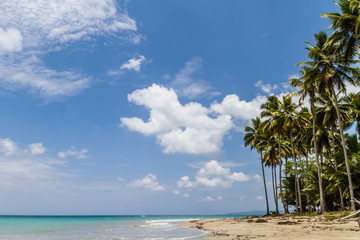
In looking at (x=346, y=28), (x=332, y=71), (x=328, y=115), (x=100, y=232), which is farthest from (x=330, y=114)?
(x=100, y=232)

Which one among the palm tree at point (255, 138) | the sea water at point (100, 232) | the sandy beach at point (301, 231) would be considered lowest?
the sea water at point (100, 232)

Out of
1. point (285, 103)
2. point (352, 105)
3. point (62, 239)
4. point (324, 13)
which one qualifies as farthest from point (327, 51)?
point (62, 239)

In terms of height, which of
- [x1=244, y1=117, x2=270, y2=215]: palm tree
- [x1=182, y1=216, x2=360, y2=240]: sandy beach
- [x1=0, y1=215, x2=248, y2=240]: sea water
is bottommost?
[x1=0, y1=215, x2=248, y2=240]: sea water

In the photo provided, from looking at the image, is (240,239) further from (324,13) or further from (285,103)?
(285,103)

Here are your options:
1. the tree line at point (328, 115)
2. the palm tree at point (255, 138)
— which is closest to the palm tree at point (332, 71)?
the tree line at point (328, 115)

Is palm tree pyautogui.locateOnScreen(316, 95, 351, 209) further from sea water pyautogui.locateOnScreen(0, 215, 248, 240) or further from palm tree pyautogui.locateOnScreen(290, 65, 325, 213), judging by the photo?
sea water pyautogui.locateOnScreen(0, 215, 248, 240)

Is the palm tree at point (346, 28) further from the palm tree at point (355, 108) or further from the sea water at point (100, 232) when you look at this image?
the sea water at point (100, 232)

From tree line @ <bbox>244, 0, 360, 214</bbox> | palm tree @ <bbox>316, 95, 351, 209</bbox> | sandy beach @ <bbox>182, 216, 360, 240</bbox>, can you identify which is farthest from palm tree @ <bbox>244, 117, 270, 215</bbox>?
sandy beach @ <bbox>182, 216, 360, 240</bbox>

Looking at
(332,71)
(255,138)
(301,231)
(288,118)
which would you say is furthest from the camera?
(255,138)

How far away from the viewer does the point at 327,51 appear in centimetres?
2559

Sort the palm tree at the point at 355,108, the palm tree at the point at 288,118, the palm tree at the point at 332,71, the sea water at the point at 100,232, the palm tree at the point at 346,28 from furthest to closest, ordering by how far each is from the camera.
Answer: the palm tree at the point at 288,118, the palm tree at the point at 355,108, the palm tree at the point at 332,71, the sea water at the point at 100,232, the palm tree at the point at 346,28

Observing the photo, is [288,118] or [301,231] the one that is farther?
[288,118]

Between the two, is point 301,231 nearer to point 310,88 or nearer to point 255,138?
point 310,88

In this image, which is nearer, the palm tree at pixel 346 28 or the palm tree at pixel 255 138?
the palm tree at pixel 346 28
